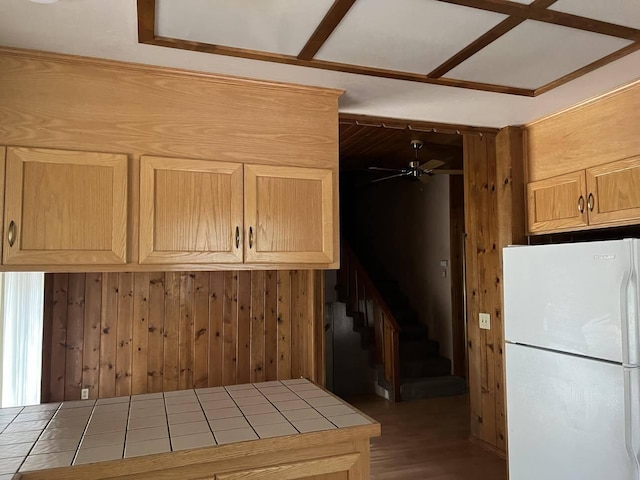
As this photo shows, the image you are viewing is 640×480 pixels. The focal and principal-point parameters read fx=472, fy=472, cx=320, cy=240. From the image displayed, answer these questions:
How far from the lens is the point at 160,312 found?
2420 mm

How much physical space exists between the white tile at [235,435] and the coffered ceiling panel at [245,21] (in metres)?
1.51

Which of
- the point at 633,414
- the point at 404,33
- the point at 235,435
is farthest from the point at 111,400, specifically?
the point at 633,414

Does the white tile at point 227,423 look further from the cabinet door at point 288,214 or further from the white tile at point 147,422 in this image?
the cabinet door at point 288,214

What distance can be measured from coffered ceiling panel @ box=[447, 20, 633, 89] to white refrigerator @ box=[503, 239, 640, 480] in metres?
0.82

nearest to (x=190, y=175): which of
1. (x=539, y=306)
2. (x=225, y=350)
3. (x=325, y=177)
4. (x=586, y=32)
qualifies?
(x=325, y=177)

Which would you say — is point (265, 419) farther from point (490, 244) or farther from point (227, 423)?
point (490, 244)

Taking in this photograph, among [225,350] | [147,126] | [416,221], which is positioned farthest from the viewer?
[416,221]

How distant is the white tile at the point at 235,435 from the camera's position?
67.5 inches

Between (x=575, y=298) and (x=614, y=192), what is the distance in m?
0.64

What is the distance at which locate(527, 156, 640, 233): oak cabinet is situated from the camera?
239 centimetres

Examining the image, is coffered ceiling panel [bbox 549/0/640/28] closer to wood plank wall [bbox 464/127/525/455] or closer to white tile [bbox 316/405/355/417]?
wood plank wall [bbox 464/127/525/455]

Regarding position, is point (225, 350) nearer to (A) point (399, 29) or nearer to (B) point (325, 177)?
(B) point (325, 177)

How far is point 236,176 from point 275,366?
108 cm

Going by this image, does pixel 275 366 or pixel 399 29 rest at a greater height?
pixel 399 29
